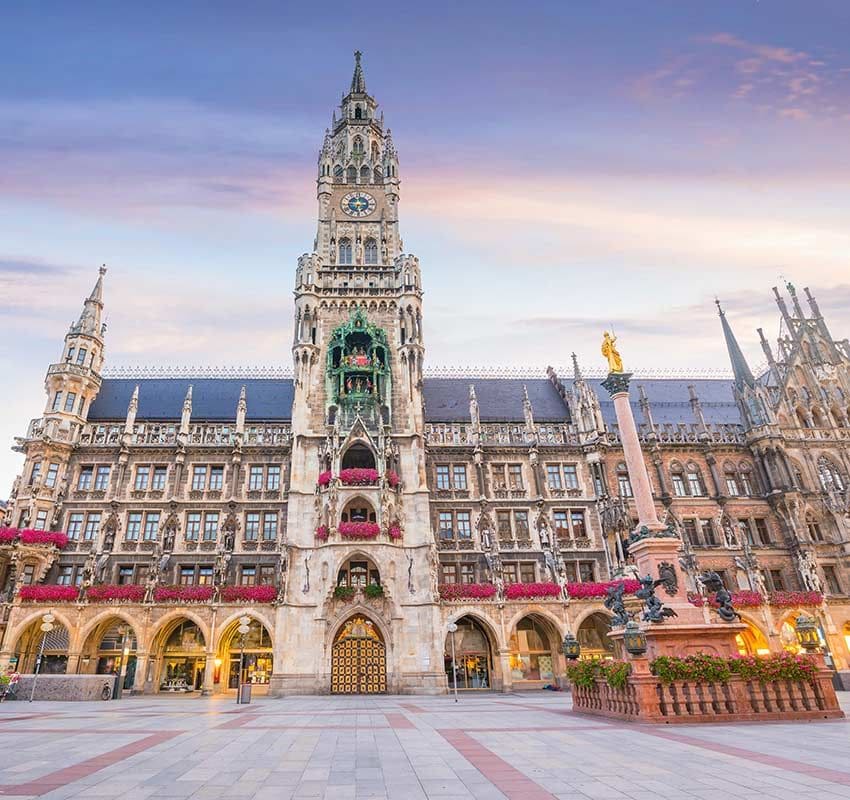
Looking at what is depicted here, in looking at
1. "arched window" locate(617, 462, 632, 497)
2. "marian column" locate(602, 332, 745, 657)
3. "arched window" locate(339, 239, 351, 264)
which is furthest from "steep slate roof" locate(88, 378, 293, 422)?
"marian column" locate(602, 332, 745, 657)

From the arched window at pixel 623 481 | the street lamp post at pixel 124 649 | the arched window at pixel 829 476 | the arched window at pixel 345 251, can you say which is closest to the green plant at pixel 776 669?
the arched window at pixel 623 481

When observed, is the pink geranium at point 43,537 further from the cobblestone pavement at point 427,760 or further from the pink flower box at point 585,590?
the pink flower box at point 585,590

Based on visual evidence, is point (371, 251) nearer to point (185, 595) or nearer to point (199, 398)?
point (199, 398)

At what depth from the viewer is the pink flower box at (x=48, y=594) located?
1283 inches

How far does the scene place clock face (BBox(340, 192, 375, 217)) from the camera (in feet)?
157

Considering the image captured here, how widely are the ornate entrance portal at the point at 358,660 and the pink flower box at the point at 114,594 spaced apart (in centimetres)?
1249

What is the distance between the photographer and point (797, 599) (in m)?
35.8

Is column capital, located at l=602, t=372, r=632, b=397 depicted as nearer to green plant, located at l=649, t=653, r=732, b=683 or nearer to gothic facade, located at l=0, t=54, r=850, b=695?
green plant, located at l=649, t=653, r=732, b=683

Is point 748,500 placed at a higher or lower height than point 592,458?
lower

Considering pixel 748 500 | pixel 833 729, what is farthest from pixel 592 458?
pixel 833 729

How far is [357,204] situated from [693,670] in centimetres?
4393

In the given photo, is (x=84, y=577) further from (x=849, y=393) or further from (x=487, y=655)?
(x=849, y=393)

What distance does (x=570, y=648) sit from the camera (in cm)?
2080

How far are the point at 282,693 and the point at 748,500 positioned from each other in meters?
35.4
